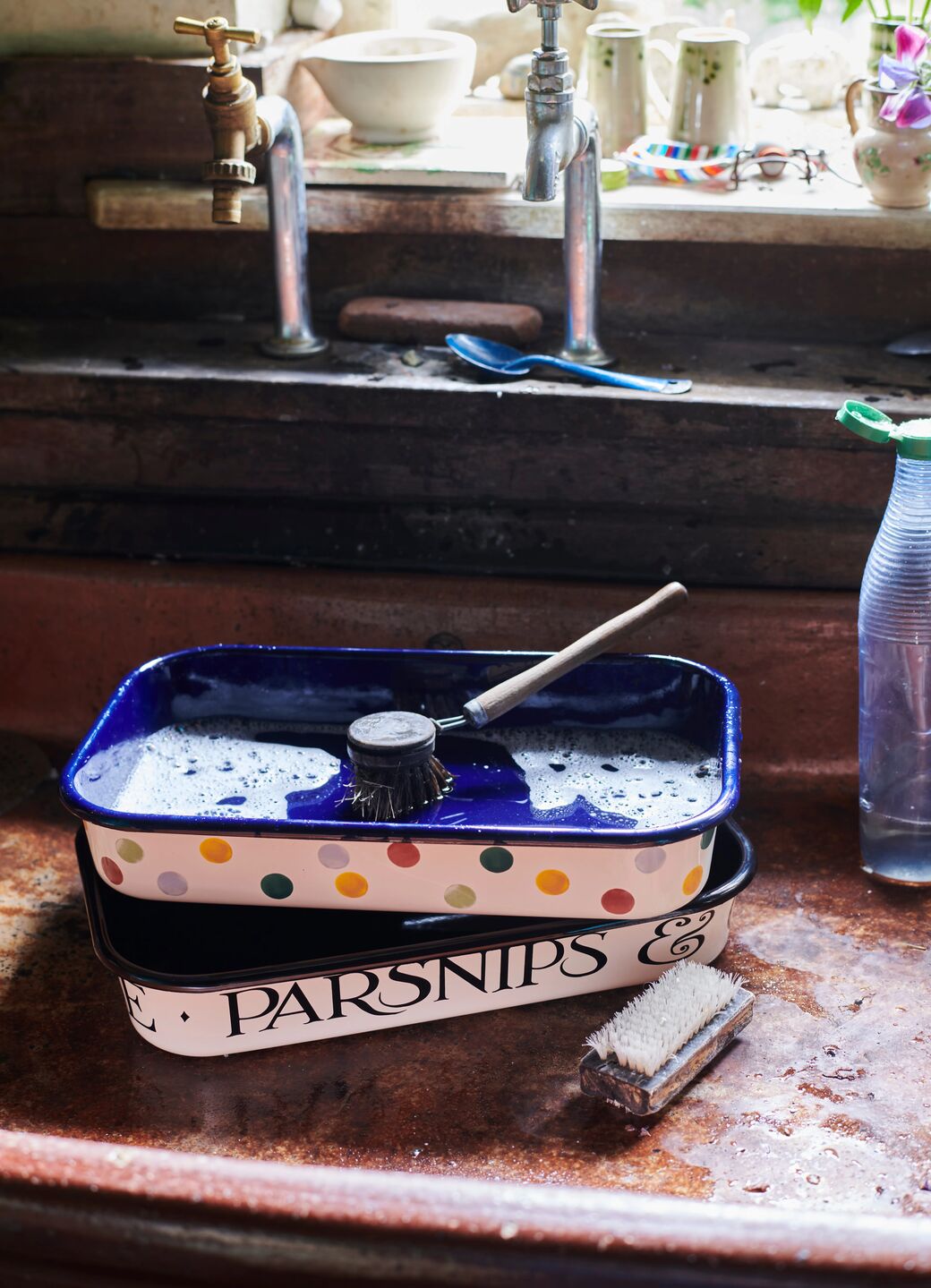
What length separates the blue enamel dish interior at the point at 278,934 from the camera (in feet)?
2.97

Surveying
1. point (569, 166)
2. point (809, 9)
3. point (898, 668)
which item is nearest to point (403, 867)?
point (898, 668)

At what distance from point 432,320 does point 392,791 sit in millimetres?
549

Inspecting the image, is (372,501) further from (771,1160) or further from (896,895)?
(771,1160)

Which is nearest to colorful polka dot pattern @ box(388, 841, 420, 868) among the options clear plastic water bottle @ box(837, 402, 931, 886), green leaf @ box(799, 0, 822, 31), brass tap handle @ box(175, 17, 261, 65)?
clear plastic water bottle @ box(837, 402, 931, 886)

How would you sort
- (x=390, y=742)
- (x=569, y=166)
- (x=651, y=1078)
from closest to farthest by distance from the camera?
1. (x=651, y=1078)
2. (x=390, y=742)
3. (x=569, y=166)

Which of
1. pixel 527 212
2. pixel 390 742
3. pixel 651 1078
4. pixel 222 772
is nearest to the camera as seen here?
pixel 651 1078

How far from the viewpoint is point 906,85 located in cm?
123

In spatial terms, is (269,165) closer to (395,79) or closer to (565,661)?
(395,79)

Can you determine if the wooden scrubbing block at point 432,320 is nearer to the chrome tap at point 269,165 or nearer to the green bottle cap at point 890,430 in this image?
the chrome tap at point 269,165

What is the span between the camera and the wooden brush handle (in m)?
1.02

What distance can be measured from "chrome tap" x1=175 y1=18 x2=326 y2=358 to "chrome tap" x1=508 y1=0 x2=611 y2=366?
228 millimetres

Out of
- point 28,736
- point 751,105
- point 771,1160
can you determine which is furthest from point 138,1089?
point 751,105

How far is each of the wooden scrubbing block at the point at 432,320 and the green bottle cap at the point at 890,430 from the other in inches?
15.3

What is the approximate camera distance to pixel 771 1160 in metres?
0.83
